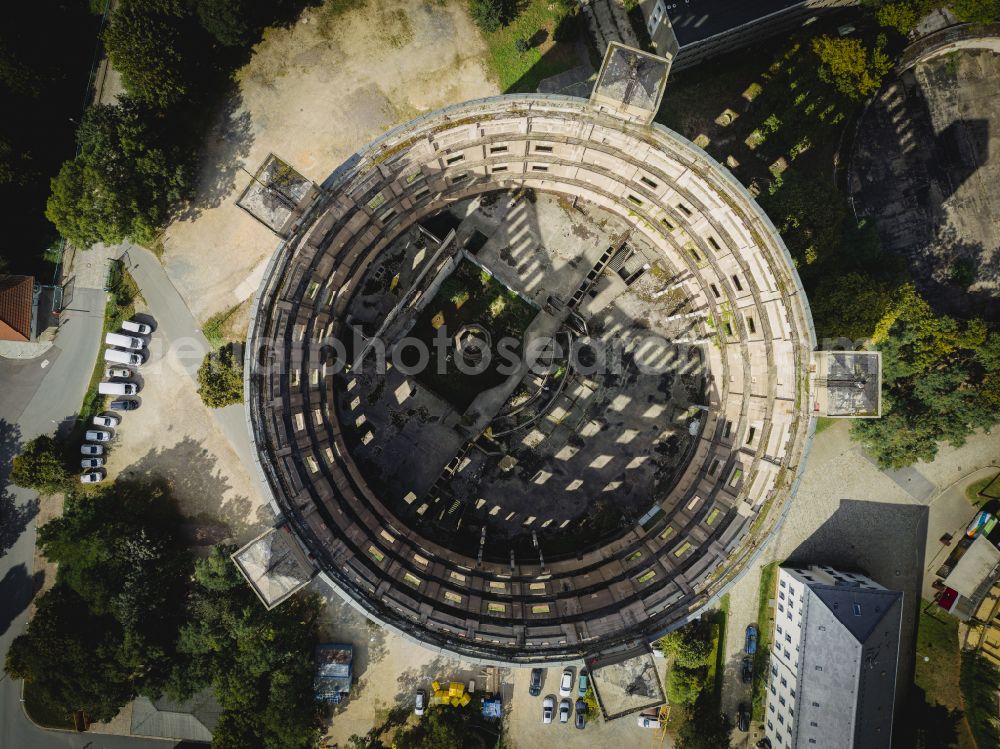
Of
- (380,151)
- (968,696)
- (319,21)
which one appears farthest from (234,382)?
(968,696)

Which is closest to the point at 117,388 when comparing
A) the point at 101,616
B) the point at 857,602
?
the point at 101,616

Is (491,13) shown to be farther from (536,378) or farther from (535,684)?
(535,684)

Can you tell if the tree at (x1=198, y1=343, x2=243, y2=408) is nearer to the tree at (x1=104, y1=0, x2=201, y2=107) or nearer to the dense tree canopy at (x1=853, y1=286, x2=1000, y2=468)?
the tree at (x1=104, y1=0, x2=201, y2=107)

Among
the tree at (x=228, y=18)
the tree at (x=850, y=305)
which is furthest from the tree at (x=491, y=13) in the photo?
the tree at (x=850, y=305)

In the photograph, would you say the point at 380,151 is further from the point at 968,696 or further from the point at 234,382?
the point at 968,696

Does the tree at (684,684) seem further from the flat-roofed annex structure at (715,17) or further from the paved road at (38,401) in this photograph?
the flat-roofed annex structure at (715,17)
